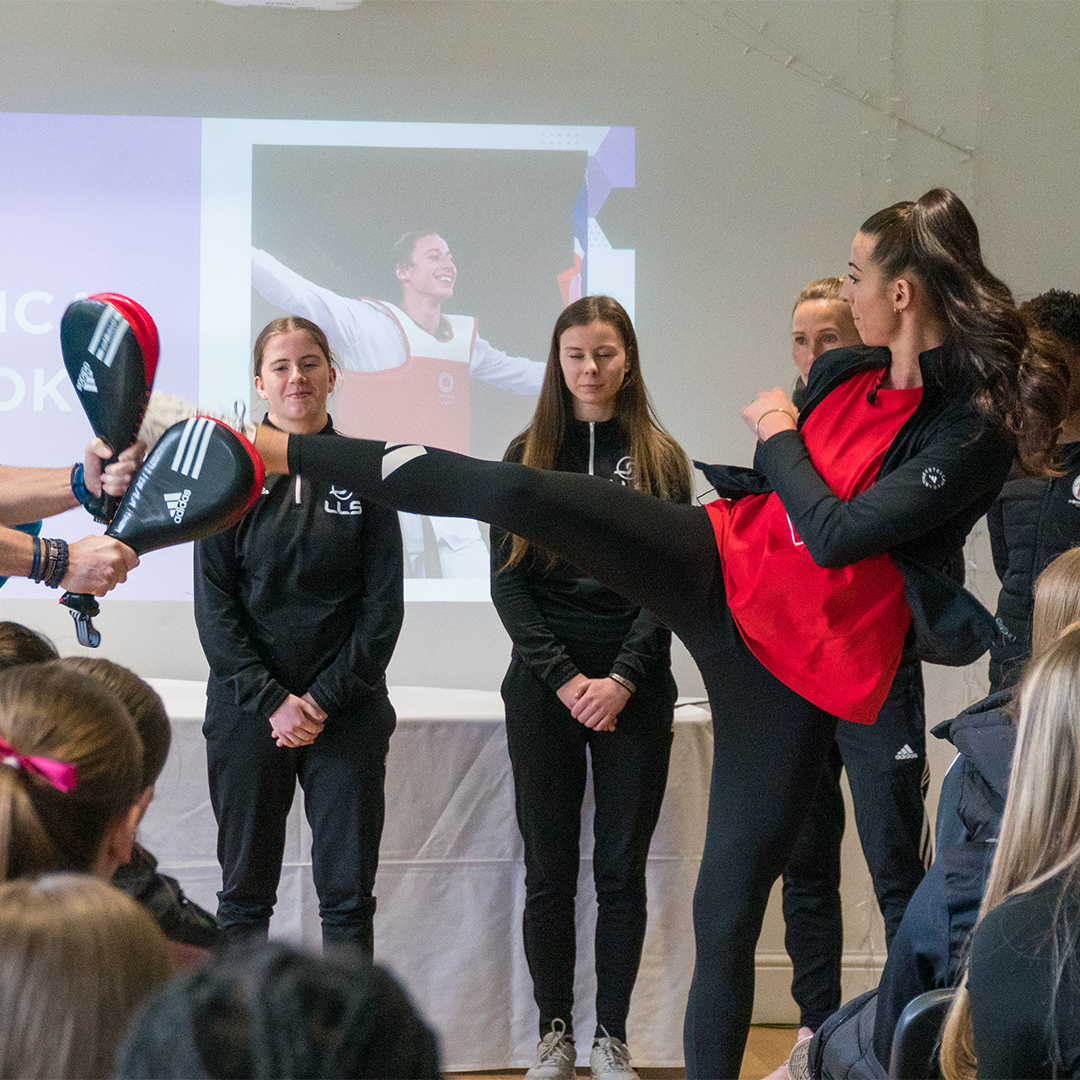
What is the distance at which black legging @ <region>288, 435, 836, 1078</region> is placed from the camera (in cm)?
164

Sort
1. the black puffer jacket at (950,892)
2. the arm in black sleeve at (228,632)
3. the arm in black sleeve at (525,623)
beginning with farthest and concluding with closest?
the arm in black sleeve at (525,623) → the arm in black sleeve at (228,632) → the black puffer jacket at (950,892)

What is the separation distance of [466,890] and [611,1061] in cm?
52

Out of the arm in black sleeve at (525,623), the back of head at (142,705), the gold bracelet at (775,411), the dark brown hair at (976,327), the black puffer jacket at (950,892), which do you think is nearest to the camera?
the black puffer jacket at (950,892)

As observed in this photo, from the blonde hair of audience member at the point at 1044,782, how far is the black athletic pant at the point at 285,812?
1.51m

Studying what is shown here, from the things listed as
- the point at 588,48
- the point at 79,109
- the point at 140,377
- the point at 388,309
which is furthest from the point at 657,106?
the point at 140,377

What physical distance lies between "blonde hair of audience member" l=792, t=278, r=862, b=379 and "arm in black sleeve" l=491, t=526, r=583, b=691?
81 cm

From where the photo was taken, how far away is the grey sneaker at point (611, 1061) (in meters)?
2.47

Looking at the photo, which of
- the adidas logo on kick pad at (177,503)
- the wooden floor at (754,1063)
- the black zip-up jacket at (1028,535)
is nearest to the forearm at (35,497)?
the adidas logo on kick pad at (177,503)

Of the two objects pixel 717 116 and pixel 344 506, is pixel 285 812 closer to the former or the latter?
pixel 344 506

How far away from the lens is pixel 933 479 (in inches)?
66.4

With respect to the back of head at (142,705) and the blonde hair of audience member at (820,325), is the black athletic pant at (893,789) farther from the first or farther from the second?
the back of head at (142,705)

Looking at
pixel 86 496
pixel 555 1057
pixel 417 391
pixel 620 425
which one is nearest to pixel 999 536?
pixel 620 425

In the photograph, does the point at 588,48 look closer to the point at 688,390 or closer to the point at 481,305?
the point at 481,305

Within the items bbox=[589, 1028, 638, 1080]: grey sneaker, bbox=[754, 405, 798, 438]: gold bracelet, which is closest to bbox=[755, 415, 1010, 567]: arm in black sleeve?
bbox=[754, 405, 798, 438]: gold bracelet
